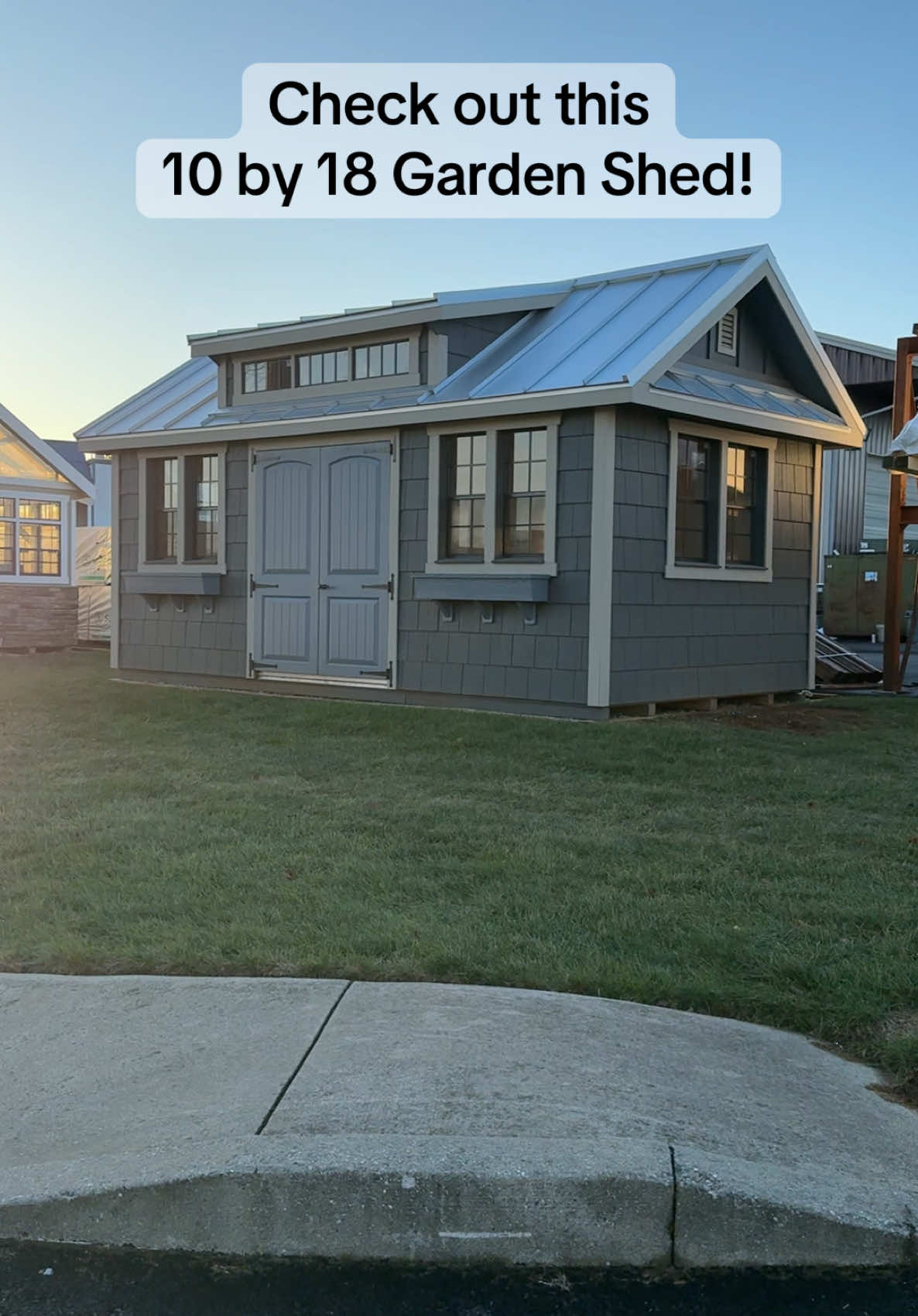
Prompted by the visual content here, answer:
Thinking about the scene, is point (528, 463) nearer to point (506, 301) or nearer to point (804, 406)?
point (506, 301)

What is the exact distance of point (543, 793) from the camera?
8.20m

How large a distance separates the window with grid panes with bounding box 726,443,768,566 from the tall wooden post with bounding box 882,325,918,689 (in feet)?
6.72

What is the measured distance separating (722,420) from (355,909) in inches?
323

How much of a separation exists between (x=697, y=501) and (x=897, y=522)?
3423 mm

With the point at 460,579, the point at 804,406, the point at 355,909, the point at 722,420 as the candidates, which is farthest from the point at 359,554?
the point at 355,909

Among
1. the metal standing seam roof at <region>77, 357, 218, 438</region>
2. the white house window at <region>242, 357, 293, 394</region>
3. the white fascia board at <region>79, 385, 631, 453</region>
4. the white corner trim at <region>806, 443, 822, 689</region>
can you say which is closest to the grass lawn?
the white fascia board at <region>79, 385, 631, 453</region>

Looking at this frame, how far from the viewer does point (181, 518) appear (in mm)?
14867

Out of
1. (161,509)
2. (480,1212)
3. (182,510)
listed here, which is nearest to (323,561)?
(182,510)

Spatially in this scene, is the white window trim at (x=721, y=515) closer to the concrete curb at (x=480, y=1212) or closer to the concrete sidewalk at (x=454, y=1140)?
the concrete sidewalk at (x=454, y=1140)

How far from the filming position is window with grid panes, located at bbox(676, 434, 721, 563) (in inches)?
489

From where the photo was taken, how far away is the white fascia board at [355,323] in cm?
1241

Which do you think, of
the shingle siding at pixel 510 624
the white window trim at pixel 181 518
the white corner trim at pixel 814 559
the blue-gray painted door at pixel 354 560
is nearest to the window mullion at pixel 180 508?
the white window trim at pixel 181 518

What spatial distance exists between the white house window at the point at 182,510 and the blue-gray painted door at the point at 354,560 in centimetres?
169

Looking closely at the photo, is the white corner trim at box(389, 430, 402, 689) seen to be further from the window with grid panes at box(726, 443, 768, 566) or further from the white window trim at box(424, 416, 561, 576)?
the window with grid panes at box(726, 443, 768, 566)
